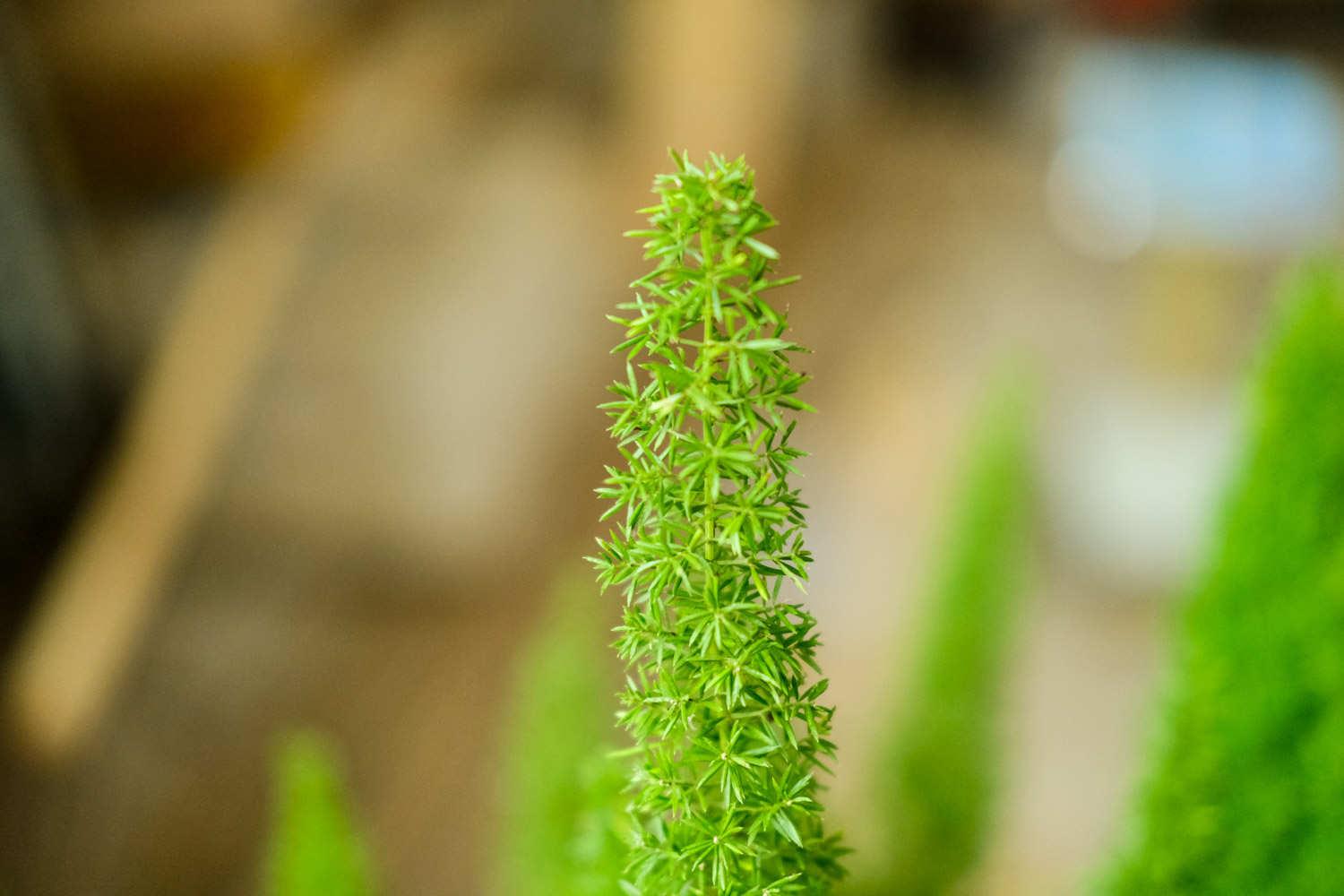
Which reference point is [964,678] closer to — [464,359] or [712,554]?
[712,554]

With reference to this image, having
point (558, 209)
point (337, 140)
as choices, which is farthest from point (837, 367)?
point (337, 140)

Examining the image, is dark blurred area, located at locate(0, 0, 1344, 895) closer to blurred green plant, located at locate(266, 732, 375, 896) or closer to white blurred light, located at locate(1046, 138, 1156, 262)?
white blurred light, located at locate(1046, 138, 1156, 262)

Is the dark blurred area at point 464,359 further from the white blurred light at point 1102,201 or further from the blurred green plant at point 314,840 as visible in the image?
the blurred green plant at point 314,840

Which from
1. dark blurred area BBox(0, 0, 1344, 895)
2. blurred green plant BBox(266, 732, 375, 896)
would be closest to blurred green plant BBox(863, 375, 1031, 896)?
dark blurred area BBox(0, 0, 1344, 895)

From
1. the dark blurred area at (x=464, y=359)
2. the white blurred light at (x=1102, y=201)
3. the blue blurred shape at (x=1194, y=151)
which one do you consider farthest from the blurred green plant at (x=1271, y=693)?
the white blurred light at (x=1102, y=201)

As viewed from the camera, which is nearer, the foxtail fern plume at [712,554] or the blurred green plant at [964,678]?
the foxtail fern plume at [712,554]

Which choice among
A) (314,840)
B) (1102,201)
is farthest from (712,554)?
(1102,201)
